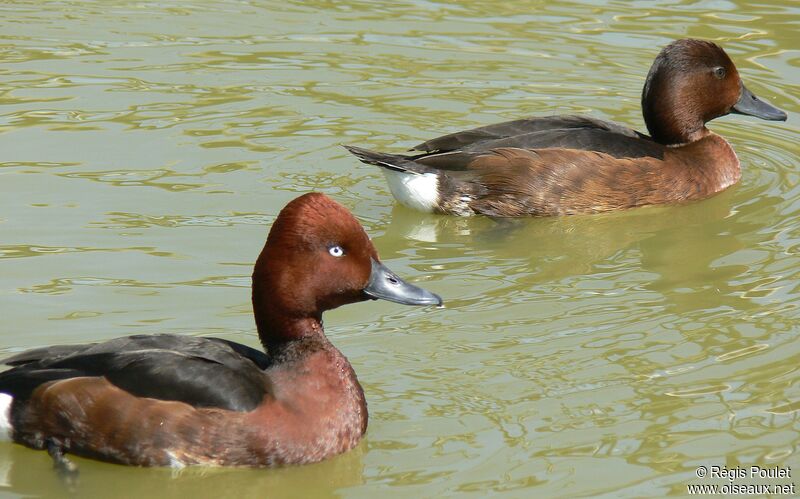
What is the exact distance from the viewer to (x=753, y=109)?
33.6ft

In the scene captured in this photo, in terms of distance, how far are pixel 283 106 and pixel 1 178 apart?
242 centimetres

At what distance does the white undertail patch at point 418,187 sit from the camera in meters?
9.20

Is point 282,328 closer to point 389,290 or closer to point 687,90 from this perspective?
point 389,290

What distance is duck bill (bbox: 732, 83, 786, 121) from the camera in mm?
10211

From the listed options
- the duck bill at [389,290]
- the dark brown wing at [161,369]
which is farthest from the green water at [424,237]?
the duck bill at [389,290]

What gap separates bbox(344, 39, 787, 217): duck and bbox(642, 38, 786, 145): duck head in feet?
0.05

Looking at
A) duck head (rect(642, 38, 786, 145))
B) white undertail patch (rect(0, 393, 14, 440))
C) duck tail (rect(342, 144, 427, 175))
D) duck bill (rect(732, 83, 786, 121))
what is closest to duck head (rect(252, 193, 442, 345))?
white undertail patch (rect(0, 393, 14, 440))

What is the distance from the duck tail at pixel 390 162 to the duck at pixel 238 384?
9.57 ft

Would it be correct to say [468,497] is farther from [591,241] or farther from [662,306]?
[591,241]

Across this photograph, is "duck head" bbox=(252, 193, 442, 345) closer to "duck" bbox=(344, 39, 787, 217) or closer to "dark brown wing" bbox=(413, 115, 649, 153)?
"duck" bbox=(344, 39, 787, 217)

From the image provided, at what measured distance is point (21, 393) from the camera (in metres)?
5.90

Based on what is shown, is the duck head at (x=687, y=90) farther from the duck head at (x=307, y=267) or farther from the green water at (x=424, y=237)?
the duck head at (x=307, y=267)

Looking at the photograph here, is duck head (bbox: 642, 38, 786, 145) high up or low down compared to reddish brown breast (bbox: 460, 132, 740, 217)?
up

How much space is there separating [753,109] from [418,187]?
2.67 m
